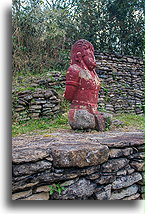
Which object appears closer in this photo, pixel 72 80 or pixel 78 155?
pixel 78 155

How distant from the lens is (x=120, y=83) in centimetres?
693

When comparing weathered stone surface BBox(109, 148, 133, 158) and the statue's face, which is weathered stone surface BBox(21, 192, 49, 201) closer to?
weathered stone surface BBox(109, 148, 133, 158)

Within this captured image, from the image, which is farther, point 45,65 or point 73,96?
→ point 45,65

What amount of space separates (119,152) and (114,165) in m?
0.15

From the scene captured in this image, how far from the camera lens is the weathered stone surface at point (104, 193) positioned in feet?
5.79

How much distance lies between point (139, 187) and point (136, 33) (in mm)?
7445

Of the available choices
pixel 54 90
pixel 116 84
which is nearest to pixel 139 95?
pixel 116 84

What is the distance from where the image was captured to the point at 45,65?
6.67m

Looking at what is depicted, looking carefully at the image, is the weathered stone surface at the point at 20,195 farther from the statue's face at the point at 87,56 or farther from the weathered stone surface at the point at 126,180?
the statue's face at the point at 87,56

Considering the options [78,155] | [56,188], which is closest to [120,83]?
[78,155]

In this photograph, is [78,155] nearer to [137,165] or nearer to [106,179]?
[106,179]

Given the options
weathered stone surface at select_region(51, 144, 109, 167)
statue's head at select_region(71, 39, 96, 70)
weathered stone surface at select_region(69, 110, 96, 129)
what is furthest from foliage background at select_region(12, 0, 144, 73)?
weathered stone surface at select_region(51, 144, 109, 167)

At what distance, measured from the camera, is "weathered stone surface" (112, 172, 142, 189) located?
1855 millimetres

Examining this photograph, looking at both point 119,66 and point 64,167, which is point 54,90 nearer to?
point 119,66
